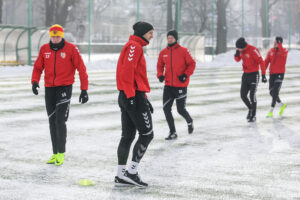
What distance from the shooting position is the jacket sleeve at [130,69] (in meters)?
5.90

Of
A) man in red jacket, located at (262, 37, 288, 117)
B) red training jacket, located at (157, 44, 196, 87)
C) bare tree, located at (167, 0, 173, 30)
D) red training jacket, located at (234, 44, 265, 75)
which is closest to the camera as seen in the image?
red training jacket, located at (157, 44, 196, 87)

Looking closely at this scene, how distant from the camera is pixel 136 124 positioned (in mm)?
6043

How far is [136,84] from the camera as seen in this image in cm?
603

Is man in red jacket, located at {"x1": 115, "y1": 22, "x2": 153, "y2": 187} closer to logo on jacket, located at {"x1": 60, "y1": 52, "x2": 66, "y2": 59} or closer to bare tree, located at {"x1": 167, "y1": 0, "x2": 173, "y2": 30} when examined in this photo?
logo on jacket, located at {"x1": 60, "y1": 52, "x2": 66, "y2": 59}

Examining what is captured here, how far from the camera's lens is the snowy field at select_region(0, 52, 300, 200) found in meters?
5.89

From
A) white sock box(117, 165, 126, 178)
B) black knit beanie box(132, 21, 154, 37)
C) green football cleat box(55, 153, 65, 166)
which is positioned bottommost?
green football cleat box(55, 153, 65, 166)

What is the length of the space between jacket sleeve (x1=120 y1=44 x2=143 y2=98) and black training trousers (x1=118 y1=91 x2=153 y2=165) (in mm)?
123

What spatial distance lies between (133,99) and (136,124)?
0.30 meters

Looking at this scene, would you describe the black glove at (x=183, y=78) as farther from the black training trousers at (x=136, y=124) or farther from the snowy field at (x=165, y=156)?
the black training trousers at (x=136, y=124)

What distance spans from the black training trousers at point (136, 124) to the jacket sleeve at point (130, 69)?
12 centimetres

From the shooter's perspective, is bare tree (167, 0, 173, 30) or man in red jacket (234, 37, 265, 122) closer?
man in red jacket (234, 37, 265, 122)

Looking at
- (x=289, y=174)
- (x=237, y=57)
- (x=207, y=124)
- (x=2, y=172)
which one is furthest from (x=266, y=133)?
(x=2, y=172)

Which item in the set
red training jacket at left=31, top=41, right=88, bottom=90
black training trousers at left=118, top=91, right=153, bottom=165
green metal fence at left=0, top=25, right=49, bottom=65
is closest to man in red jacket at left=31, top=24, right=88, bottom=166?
red training jacket at left=31, top=41, right=88, bottom=90

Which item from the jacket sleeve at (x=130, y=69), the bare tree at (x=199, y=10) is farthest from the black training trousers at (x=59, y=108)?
the bare tree at (x=199, y=10)
